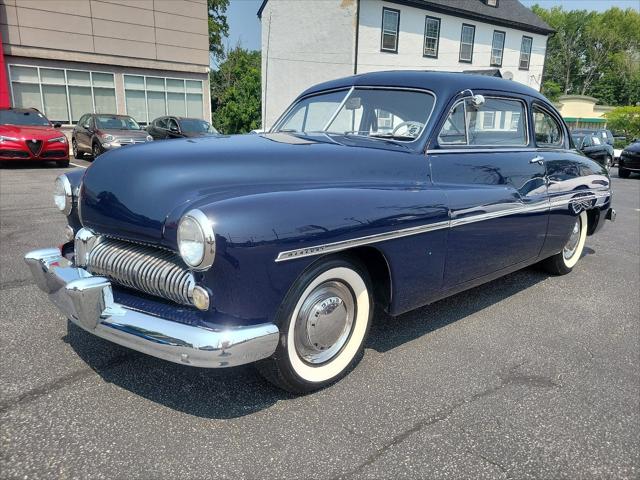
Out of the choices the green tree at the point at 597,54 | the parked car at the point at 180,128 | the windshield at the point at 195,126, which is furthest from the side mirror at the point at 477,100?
the green tree at the point at 597,54

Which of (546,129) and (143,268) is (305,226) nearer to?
(143,268)

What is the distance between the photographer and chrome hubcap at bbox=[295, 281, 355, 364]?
93.4 inches

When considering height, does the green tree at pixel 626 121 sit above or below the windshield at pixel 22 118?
above

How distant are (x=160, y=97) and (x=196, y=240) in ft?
65.0

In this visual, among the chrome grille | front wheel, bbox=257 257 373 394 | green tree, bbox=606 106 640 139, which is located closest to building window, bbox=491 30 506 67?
green tree, bbox=606 106 640 139

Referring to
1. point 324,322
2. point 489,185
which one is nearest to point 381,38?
point 489,185

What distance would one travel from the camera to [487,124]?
3596 millimetres

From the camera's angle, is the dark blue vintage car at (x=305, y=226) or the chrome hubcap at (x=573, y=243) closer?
the dark blue vintage car at (x=305, y=226)

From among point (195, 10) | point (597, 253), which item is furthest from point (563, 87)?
point (597, 253)

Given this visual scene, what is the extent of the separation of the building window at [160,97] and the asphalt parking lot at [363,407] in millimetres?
17528

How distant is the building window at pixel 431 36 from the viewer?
21.4 m

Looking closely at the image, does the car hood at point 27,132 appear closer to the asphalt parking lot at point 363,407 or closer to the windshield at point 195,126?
the windshield at point 195,126

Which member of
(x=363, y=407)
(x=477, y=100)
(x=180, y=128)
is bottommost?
(x=363, y=407)

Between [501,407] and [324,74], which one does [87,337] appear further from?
[324,74]
